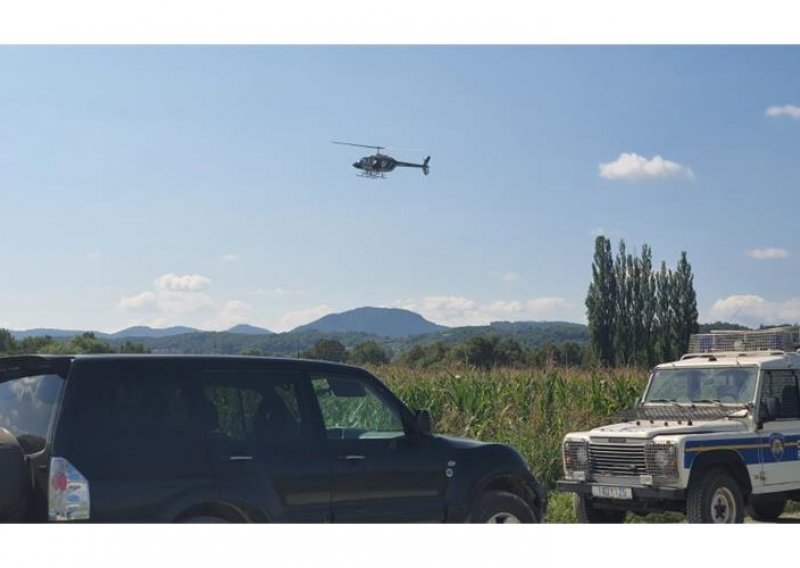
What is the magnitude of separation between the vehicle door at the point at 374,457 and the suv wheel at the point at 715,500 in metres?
4.04

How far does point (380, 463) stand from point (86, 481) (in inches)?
95.3

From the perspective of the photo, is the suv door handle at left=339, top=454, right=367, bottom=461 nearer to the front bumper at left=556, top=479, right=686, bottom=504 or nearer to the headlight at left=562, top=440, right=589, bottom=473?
the front bumper at left=556, top=479, right=686, bottom=504

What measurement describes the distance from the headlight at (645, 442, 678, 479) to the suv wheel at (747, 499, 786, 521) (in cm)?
223

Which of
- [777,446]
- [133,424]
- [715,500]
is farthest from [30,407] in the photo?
[777,446]

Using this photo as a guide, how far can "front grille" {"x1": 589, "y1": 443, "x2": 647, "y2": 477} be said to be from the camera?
12164 millimetres

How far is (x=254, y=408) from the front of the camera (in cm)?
809

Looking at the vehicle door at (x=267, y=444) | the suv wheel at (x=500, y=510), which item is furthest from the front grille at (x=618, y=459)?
the vehicle door at (x=267, y=444)

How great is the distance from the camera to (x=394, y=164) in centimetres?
5984

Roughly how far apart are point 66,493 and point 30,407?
30.8 inches

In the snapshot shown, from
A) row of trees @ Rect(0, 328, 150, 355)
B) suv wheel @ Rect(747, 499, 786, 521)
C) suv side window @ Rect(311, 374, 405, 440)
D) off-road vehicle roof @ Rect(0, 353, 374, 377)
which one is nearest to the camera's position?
off-road vehicle roof @ Rect(0, 353, 374, 377)

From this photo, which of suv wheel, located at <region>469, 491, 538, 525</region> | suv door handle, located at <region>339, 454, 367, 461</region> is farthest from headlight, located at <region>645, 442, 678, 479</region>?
Result: suv door handle, located at <region>339, 454, 367, 461</region>

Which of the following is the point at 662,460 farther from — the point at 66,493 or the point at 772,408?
the point at 66,493

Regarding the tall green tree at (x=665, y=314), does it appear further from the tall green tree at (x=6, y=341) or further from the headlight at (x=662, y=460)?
the headlight at (x=662, y=460)
